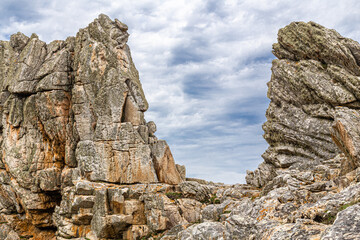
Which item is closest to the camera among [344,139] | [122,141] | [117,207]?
[344,139]

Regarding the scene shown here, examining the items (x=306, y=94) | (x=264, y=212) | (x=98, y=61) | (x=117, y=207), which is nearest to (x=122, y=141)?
(x=117, y=207)

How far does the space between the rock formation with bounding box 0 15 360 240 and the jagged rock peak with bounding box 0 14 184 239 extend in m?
0.16

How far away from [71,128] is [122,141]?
1057 centimetres

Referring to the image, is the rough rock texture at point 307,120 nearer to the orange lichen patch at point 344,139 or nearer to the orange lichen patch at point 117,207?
the orange lichen patch at point 344,139

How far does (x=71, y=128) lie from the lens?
162 ft

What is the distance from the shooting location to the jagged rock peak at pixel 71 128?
145 ft

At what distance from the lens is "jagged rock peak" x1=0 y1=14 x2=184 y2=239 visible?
1740 inches

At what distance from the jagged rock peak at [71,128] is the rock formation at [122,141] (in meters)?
0.16

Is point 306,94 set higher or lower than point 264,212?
higher

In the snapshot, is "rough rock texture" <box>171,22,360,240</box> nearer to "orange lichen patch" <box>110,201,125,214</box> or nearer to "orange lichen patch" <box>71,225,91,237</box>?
"orange lichen patch" <box>110,201,125,214</box>

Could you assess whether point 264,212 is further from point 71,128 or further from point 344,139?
point 71,128

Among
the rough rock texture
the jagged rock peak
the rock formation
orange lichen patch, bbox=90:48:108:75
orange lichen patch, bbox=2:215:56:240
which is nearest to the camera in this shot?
the rough rock texture

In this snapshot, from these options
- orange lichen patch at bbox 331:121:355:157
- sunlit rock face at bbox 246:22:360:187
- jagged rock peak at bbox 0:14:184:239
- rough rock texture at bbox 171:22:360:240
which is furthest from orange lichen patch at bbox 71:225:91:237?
orange lichen patch at bbox 331:121:355:157

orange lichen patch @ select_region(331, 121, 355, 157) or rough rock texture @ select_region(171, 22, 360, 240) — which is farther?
rough rock texture @ select_region(171, 22, 360, 240)
